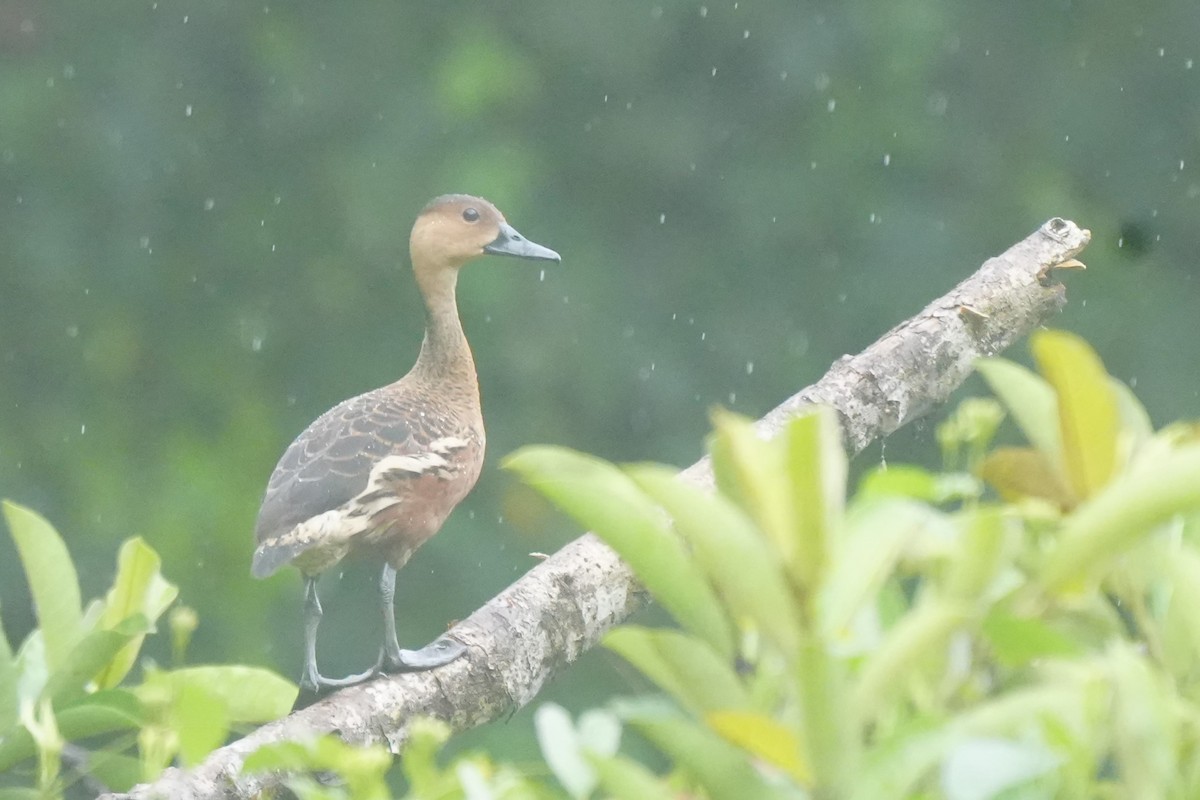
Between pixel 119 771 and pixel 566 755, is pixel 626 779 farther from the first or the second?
pixel 119 771

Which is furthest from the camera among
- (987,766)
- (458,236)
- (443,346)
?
(458,236)

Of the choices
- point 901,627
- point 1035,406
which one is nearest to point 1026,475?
point 1035,406

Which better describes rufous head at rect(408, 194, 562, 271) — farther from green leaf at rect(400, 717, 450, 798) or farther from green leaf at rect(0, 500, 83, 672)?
green leaf at rect(400, 717, 450, 798)

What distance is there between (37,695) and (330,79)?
4.11 meters

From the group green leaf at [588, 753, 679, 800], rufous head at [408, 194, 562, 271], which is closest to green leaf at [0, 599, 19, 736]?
green leaf at [588, 753, 679, 800]

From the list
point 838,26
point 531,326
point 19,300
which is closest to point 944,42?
point 838,26

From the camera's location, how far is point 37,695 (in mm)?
987

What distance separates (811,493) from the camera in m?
0.59

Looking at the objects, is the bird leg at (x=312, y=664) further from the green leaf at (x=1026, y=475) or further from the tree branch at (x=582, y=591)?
the green leaf at (x=1026, y=475)

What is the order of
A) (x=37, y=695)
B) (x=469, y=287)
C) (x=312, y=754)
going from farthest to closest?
(x=469, y=287)
(x=37, y=695)
(x=312, y=754)

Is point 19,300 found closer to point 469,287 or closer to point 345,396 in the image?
point 345,396

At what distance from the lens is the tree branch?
150 centimetres

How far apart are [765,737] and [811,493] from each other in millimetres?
84

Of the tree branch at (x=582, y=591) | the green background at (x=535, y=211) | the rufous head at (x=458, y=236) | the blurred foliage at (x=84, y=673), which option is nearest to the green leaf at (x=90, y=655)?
the blurred foliage at (x=84, y=673)
